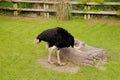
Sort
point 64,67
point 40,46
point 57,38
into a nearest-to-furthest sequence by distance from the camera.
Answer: point 57,38 → point 64,67 → point 40,46

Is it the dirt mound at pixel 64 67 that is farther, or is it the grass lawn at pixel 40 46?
the dirt mound at pixel 64 67

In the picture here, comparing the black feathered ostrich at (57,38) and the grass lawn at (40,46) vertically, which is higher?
the black feathered ostrich at (57,38)

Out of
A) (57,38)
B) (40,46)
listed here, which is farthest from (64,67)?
(40,46)

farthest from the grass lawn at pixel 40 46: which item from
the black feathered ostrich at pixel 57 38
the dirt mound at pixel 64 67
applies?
the black feathered ostrich at pixel 57 38

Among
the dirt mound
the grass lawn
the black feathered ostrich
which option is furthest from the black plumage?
the grass lawn

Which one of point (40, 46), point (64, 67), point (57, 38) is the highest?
point (57, 38)

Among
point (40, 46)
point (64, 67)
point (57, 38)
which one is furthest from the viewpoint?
point (40, 46)

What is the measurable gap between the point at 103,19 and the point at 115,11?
2.21 ft

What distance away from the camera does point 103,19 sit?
1495 centimetres

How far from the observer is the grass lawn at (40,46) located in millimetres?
8141

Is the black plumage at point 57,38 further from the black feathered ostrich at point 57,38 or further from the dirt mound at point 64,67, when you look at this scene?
the dirt mound at point 64,67

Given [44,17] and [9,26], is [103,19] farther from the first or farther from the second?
[9,26]

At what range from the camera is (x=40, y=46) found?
10.6m

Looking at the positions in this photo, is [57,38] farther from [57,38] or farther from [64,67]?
[64,67]
